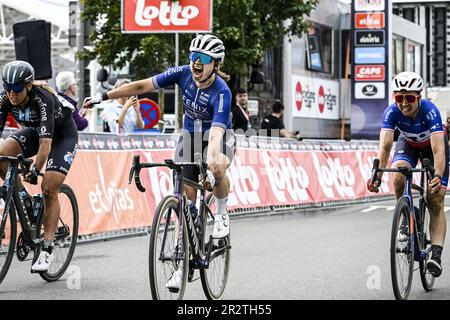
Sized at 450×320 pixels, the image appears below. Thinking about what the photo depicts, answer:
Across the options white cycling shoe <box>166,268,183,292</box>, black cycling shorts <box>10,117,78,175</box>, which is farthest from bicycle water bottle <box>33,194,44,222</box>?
white cycling shoe <box>166,268,183,292</box>

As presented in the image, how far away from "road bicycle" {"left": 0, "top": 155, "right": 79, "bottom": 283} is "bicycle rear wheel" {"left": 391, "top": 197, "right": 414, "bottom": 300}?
114 inches

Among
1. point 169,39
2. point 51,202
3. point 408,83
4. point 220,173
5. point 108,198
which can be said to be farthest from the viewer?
point 169,39

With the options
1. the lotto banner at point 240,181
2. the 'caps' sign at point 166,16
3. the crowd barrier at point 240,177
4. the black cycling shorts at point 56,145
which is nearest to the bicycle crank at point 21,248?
the black cycling shorts at point 56,145

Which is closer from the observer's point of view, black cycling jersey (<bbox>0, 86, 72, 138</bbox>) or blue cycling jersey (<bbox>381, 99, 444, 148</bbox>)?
blue cycling jersey (<bbox>381, 99, 444, 148</bbox>)

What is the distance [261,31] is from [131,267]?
63.3 ft

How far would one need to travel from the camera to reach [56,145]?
1016 centimetres

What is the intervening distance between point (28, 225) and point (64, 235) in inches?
30.1

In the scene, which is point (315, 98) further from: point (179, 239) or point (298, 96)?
point (179, 239)

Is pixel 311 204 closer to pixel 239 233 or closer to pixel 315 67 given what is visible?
pixel 239 233

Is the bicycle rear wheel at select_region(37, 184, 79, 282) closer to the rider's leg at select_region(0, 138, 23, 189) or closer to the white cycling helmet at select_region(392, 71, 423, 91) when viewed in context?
the rider's leg at select_region(0, 138, 23, 189)

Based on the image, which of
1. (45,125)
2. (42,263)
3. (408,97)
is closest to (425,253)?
(408,97)

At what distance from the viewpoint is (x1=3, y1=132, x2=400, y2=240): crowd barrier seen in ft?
45.9

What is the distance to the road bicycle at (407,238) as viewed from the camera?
28.5ft

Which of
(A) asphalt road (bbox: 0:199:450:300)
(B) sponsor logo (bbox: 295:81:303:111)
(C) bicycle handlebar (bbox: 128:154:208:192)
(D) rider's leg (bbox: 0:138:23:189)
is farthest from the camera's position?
(B) sponsor logo (bbox: 295:81:303:111)
